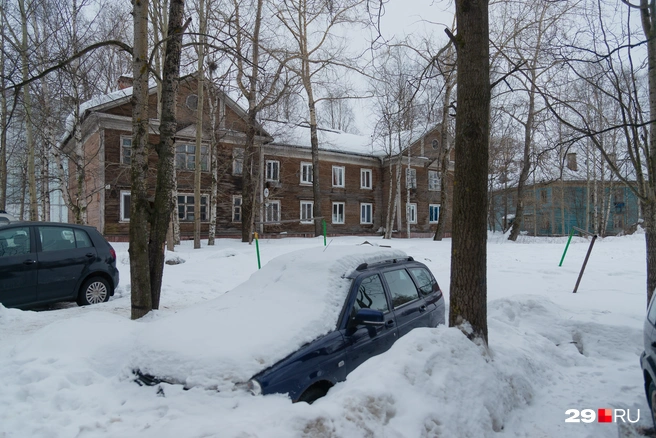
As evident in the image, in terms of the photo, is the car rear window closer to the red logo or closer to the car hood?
the car hood

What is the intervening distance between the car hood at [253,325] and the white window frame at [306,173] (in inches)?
1018

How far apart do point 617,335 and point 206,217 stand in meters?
23.7

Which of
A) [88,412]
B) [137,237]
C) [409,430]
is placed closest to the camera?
[409,430]

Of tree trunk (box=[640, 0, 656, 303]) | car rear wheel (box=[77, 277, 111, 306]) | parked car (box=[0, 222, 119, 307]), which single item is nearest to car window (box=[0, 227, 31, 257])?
parked car (box=[0, 222, 119, 307])

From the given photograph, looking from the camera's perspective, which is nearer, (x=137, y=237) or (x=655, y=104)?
(x=137, y=237)

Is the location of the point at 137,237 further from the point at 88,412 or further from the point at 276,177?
the point at 276,177

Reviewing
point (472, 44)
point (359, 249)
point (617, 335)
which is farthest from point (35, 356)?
point (617, 335)

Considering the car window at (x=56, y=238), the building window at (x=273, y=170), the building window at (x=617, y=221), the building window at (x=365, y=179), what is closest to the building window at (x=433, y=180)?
the building window at (x=365, y=179)

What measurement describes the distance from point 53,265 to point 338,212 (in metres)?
26.2

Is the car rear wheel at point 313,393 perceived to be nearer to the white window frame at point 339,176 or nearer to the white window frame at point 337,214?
the white window frame at point 337,214

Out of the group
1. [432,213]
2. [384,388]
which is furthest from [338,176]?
[384,388]

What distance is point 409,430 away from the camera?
2.90 m

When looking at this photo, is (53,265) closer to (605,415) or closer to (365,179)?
(605,415)

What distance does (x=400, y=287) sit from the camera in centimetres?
489
